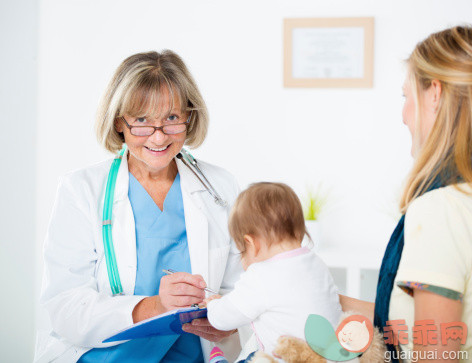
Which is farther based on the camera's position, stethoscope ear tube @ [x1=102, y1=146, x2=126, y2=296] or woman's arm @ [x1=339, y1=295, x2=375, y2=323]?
stethoscope ear tube @ [x1=102, y1=146, x2=126, y2=296]

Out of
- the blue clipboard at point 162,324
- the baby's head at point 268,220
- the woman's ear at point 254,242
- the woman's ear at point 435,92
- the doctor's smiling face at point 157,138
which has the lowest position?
the blue clipboard at point 162,324

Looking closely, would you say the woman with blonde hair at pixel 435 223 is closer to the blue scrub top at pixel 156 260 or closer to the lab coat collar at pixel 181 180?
the blue scrub top at pixel 156 260

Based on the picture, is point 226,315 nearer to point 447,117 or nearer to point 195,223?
point 195,223

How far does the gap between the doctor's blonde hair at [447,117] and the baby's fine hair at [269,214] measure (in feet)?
1.04

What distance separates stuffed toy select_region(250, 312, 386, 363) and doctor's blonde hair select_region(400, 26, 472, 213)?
302 millimetres

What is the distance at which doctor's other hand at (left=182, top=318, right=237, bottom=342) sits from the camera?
141 centimetres

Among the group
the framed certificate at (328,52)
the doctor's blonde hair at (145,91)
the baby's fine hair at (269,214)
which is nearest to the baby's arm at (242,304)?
the baby's fine hair at (269,214)

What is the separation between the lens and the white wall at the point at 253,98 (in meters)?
2.93

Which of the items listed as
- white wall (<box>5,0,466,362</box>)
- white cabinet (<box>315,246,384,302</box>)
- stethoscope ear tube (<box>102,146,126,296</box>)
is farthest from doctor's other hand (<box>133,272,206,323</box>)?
white wall (<box>5,0,466,362</box>)

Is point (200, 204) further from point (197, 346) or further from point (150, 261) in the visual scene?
point (197, 346)

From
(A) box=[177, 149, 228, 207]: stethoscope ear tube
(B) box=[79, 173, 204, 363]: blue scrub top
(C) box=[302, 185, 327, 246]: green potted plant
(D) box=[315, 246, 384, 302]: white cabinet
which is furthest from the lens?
(C) box=[302, 185, 327, 246]: green potted plant

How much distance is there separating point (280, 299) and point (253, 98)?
1989mm

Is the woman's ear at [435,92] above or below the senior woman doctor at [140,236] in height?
above

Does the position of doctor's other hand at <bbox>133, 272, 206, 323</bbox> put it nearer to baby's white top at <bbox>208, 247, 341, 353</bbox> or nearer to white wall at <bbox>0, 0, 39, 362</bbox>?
baby's white top at <bbox>208, 247, 341, 353</bbox>
